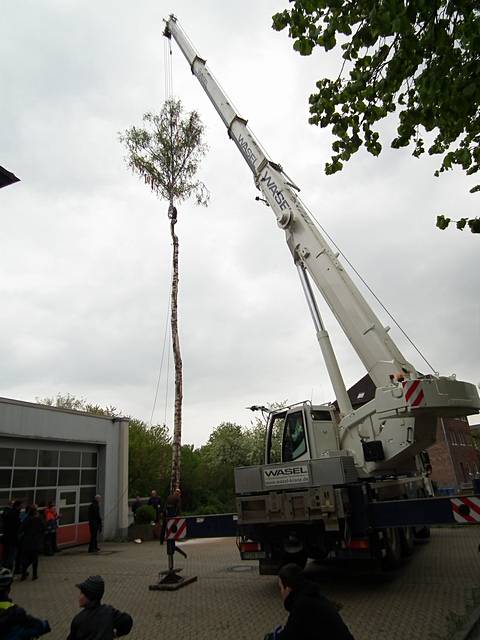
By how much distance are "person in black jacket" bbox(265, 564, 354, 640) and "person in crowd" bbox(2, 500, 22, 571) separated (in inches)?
371

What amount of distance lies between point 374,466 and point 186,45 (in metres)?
15.2

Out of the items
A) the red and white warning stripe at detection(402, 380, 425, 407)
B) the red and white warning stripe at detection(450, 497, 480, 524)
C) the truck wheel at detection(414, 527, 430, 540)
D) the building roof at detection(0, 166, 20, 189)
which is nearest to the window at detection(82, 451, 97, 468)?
the building roof at detection(0, 166, 20, 189)

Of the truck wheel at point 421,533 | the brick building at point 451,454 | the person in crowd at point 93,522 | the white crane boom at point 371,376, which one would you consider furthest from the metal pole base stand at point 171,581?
the brick building at point 451,454

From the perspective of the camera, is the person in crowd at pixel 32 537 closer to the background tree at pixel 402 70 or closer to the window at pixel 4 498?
the window at pixel 4 498

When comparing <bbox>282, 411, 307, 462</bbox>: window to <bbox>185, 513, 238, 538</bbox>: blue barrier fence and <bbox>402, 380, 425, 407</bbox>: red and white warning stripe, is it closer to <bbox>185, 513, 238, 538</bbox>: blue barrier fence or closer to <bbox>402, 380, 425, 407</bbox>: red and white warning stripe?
<bbox>185, 513, 238, 538</bbox>: blue barrier fence

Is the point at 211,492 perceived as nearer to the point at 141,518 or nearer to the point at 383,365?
the point at 141,518

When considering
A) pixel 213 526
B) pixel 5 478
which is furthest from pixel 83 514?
pixel 213 526

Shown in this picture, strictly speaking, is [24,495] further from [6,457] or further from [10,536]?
[10,536]

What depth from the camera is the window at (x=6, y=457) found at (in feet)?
45.9

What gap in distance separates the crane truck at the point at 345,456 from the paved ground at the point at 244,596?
0.62 metres

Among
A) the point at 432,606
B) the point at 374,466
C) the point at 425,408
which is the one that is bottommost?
the point at 432,606

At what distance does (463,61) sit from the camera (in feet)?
17.8

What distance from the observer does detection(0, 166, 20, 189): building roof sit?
1232 cm

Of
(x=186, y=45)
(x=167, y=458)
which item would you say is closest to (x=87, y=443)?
(x=167, y=458)
